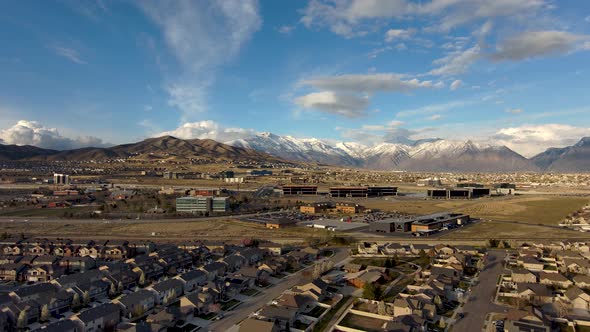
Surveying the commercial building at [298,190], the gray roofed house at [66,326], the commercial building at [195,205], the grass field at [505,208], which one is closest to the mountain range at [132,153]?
the commercial building at [298,190]

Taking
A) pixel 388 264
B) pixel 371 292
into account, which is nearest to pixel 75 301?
pixel 371 292

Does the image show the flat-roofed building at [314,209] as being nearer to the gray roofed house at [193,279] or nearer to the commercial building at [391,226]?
the commercial building at [391,226]

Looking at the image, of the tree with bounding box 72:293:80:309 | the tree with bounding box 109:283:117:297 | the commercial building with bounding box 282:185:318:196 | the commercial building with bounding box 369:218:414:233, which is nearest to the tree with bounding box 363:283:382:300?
the tree with bounding box 109:283:117:297

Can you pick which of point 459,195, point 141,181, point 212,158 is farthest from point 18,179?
point 459,195

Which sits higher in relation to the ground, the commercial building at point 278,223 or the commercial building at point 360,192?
the commercial building at point 360,192

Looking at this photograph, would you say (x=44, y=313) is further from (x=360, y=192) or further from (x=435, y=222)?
(x=360, y=192)

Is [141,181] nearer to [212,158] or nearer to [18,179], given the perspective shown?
[18,179]
